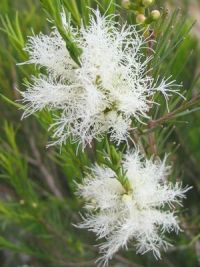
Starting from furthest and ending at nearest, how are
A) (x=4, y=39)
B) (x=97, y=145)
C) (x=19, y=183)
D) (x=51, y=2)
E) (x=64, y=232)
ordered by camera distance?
(x=4, y=39)
(x=64, y=232)
(x=19, y=183)
(x=97, y=145)
(x=51, y=2)

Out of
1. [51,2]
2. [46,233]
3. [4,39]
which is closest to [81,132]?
[51,2]

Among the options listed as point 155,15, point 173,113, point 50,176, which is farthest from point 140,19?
point 50,176

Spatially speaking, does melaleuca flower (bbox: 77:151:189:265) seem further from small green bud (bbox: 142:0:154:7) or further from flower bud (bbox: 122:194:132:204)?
small green bud (bbox: 142:0:154:7)

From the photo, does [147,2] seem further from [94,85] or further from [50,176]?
[50,176]

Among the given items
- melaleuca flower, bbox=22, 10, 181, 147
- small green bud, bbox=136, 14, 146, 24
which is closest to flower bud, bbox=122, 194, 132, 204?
melaleuca flower, bbox=22, 10, 181, 147

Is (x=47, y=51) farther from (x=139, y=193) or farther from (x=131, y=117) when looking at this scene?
(x=139, y=193)

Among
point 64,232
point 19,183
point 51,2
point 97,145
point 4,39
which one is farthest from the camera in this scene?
point 4,39

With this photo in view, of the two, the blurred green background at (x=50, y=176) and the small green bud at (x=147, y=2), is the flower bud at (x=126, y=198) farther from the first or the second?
the small green bud at (x=147, y=2)

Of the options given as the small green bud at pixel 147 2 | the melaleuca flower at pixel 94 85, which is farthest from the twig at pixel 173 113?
the small green bud at pixel 147 2
